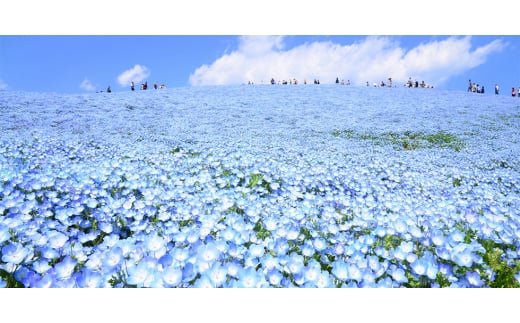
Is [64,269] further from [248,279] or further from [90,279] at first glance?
[248,279]

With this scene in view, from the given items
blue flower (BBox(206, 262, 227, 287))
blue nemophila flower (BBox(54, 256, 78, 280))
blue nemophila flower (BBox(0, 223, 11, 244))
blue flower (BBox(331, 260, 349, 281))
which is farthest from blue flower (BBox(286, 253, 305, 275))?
blue nemophila flower (BBox(0, 223, 11, 244))

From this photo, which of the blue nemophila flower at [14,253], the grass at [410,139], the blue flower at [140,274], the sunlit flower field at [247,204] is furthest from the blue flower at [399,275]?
the grass at [410,139]

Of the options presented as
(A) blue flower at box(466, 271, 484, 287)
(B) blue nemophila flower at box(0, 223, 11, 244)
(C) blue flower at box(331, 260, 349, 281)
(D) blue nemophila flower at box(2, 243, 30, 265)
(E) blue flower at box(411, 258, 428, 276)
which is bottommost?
(A) blue flower at box(466, 271, 484, 287)

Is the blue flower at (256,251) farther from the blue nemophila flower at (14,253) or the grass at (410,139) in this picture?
the grass at (410,139)

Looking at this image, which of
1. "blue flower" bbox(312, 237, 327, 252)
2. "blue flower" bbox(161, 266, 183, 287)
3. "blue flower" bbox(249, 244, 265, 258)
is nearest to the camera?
"blue flower" bbox(161, 266, 183, 287)

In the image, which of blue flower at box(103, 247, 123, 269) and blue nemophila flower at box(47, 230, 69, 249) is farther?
blue nemophila flower at box(47, 230, 69, 249)

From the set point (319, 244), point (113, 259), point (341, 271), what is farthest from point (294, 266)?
point (113, 259)

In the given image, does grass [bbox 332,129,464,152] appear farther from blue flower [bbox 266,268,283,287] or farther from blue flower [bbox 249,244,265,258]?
blue flower [bbox 266,268,283,287]

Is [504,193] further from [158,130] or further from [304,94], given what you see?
[304,94]
